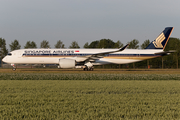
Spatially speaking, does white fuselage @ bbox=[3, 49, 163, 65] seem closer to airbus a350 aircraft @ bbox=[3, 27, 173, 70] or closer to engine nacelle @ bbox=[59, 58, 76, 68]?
airbus a350 aircraft @ bbox=[3, 27, 173, 70]

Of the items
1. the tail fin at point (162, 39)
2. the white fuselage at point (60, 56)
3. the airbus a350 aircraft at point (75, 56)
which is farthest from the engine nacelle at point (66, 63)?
the tail fin at point (162, 39)

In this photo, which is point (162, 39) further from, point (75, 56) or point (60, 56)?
point (60, 56)

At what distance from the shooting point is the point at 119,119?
5.48 m

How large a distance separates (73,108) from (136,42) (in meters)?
56.5

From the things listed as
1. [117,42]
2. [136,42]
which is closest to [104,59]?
[117,42]

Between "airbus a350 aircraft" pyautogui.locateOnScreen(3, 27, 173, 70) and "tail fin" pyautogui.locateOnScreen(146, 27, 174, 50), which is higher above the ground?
"tail fin" pyautogui.locateOnScreen(146, 27, 174, 50)

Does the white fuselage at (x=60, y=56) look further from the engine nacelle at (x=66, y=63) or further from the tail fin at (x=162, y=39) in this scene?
the tail fin at (x=162, y=39)

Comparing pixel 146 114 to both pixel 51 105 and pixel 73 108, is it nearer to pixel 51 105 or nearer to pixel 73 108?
pixel 73 108

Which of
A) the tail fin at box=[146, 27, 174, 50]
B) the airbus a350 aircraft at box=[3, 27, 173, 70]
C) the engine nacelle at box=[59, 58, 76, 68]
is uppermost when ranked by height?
the tail fin at box=[146, 27, 174, 50]

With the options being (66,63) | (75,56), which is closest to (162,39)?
(75,56)

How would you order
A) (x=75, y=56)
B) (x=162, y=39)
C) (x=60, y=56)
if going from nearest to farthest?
(x=60, y=56)
(x=75, y=56)
(x=162, y=39)

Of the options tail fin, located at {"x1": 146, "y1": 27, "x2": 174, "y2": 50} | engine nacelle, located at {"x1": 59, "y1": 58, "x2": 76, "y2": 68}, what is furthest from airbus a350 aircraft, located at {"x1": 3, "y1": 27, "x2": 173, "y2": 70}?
tail fin, located at {"x1": 146, "y1": 27, "x2": 174, "y2": 50}

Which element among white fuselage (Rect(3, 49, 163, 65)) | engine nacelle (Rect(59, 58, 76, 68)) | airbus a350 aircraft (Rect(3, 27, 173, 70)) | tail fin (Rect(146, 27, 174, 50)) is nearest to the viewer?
engine nacelle (Rect(59, 58, 76, 68))

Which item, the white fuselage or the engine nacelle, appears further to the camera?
the white fuselage
